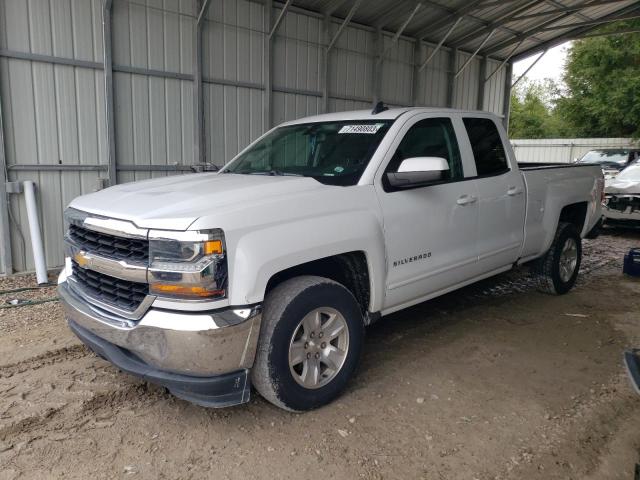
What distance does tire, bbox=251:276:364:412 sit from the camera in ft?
9.56

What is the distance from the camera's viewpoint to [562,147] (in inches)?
1085

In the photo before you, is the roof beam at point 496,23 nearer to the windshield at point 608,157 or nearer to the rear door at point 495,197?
the windshield at point 608,157

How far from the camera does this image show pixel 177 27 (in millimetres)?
7758

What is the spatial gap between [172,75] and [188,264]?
19.5 feet

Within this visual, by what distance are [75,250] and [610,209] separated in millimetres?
9789

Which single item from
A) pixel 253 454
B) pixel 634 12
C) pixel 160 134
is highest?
pixel 634 12

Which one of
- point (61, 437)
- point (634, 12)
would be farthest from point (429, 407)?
point (634, 12)

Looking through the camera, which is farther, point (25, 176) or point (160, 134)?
point (160, 134)

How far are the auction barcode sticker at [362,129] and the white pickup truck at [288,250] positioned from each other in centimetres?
2

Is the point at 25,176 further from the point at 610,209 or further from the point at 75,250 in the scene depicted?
the point at 610,209

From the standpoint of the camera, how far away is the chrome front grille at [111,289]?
283 centimetres

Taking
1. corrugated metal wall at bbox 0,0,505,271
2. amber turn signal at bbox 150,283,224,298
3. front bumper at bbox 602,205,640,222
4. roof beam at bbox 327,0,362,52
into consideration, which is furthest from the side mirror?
front bumper at bbox 602,205,640,222

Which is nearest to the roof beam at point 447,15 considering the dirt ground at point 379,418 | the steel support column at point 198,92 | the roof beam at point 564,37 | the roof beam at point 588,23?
the roof beam at point 588,23

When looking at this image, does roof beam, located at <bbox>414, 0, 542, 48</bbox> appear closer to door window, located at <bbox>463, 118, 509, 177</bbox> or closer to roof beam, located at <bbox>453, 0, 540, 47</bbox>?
roof beam, located at <bbox>453, 0, 540, 47</bbox>
